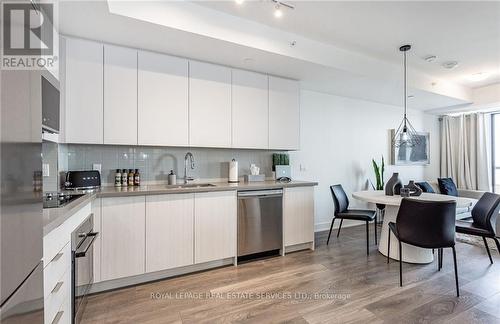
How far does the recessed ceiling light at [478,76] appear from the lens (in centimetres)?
407

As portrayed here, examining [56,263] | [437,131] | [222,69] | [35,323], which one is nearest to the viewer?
[35,323]

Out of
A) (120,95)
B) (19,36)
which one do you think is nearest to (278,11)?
(120,95)

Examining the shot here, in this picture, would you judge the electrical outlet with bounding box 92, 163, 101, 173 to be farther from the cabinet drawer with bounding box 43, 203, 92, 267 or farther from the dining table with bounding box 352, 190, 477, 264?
the dining table with bounding box 352, 190, 477, 264

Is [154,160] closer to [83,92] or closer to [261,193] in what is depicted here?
[83,92]

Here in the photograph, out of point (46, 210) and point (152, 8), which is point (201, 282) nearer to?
point (46, 210)

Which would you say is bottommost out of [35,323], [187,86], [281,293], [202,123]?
[281,293]

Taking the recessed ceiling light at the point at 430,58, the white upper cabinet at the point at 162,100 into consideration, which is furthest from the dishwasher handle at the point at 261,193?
the recessed ceiling light at the point at 430,58

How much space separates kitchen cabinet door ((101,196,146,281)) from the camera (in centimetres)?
225

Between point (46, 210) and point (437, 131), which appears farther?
point (437, 131)

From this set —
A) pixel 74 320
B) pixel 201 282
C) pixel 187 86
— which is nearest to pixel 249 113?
pixel 187 86

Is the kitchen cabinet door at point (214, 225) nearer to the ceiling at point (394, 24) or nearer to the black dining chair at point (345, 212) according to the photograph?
the black dining chair at point (345, 212)

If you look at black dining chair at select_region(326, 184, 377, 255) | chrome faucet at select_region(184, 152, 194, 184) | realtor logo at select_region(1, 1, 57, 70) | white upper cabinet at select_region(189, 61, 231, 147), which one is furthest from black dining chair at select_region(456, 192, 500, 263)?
realtor logo at select_region(1, 1, 57, 70)

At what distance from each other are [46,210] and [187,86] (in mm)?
1818

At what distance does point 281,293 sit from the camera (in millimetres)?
2301
